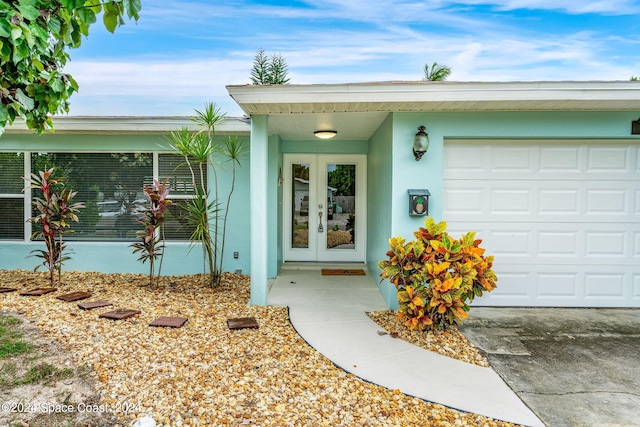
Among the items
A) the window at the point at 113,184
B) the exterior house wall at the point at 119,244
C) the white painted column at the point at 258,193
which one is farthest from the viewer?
the window at the point at 113,184

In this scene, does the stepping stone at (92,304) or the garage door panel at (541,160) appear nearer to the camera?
the stepping stone at (92,304)

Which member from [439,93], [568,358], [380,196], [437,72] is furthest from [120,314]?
[437,72]

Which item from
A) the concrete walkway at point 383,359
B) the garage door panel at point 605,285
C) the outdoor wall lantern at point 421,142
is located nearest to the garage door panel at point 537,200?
the outdoor wall lantern at point 421,142

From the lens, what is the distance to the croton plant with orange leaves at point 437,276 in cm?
347

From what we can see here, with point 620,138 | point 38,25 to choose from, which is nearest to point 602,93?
point 620,138

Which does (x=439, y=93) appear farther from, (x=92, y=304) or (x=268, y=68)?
(x=268, y=68)

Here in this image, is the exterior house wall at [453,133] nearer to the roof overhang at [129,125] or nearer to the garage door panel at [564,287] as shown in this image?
the garage door panel at [564,287]

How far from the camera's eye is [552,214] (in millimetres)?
4559

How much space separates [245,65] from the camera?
1336 centimetres

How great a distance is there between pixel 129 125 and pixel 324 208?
12.0ft

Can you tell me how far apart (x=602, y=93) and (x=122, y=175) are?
276 inches

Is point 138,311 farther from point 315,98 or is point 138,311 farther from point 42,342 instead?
point 315,98

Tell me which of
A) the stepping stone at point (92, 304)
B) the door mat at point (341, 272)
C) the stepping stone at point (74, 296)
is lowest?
the stepping stone at point (92, 304)

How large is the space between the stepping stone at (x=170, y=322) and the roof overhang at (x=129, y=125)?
10.00ft
